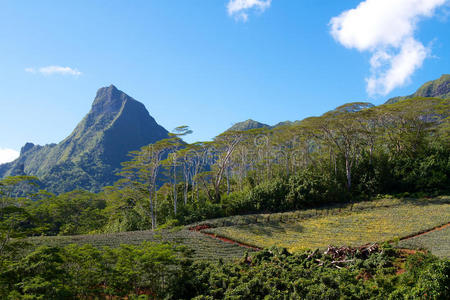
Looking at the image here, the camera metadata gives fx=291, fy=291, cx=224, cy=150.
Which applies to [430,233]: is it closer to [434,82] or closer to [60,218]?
[60,218]

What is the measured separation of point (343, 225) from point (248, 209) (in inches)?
384

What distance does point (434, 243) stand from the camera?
1781cm

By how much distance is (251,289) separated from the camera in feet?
41.2

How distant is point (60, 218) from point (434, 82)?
14492cm

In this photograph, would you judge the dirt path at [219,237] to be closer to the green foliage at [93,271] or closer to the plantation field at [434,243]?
the plantation field at [434,243]

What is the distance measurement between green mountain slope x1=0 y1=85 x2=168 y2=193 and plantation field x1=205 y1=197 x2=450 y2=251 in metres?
85.4

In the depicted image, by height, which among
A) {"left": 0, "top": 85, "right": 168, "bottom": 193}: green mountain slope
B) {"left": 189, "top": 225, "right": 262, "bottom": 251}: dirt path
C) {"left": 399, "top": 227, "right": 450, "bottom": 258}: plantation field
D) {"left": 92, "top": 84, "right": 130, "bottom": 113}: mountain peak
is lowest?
{"left": 399, "top": 227, "right": 450, "bottom": 258}: plantation field

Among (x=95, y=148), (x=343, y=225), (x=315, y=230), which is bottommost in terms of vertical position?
(x=315, y=230)

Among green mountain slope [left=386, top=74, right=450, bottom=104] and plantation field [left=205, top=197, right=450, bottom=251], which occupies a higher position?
green mountain slope [left=386, top=74, right=450, bottom=104]

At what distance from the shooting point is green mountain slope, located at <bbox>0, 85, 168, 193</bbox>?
101 m

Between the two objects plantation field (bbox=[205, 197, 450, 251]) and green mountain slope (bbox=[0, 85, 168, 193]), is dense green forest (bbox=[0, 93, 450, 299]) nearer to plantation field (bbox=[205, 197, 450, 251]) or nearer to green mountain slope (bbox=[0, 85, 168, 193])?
plantation field (bbox=[205, 197, 450, 251])

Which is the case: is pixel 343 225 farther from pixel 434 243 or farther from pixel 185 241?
pixel 185 241

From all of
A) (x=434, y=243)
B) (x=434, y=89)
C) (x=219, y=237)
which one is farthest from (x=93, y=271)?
(x=434, y=89)

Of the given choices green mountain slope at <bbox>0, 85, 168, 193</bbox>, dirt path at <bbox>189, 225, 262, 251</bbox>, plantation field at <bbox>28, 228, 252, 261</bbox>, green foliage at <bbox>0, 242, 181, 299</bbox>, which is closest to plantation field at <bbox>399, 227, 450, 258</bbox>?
dirt path at <bbox>189, 225, 262, 251</bbox>
